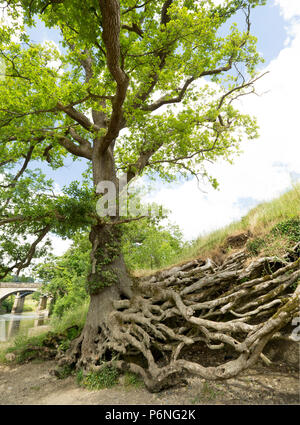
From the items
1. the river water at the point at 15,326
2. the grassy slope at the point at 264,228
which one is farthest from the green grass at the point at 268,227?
the river water at the point at 15,326

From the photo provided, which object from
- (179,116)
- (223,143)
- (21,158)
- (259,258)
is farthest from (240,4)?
(21,158)

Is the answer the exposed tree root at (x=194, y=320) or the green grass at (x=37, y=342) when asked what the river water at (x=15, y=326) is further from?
the exposed tree root at (x=194, y=320)

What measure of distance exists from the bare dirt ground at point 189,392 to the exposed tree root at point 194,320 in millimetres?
376

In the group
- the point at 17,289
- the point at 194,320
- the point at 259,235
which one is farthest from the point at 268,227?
the point at 17,289

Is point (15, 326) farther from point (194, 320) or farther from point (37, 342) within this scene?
point (194, 320)

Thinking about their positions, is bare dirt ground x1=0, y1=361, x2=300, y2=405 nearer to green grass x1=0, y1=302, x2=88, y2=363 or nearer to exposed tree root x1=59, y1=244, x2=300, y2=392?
exposed tree root x1=59, y1=244, x2=300, y2=392

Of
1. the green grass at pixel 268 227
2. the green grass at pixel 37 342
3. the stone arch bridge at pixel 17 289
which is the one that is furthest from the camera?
the stone arch bridge at pixel 17 289

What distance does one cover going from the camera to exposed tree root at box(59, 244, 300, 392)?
4562 mm

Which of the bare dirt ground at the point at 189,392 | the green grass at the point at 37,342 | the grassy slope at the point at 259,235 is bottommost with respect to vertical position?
the bare dirt ground at the point at 189,392

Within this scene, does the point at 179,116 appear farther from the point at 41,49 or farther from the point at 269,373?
the point at 269,373

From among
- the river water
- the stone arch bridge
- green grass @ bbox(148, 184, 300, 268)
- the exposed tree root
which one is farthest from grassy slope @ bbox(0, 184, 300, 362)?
the stone arch bridge

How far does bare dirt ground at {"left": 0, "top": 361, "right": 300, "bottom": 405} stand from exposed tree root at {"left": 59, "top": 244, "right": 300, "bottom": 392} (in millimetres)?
376

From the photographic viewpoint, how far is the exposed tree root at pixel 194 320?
456cm
